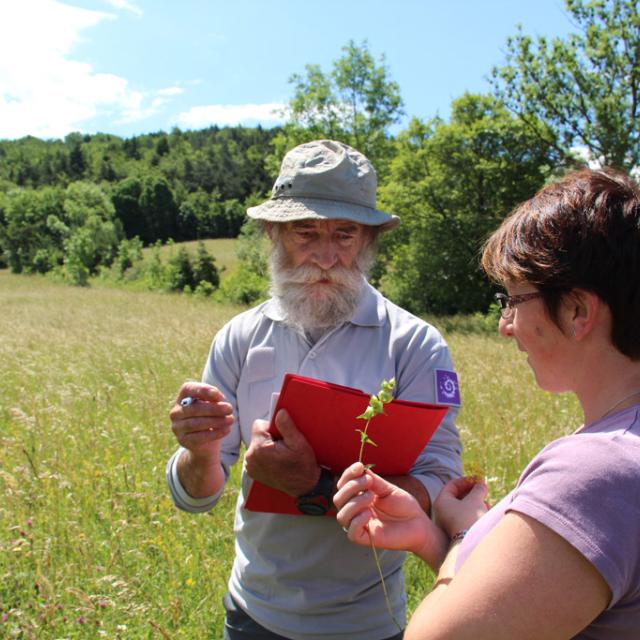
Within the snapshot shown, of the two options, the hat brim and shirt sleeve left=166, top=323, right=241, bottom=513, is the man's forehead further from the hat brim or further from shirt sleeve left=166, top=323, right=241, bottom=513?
shirt sleeve left=166, top=323, right=241, bottom=513

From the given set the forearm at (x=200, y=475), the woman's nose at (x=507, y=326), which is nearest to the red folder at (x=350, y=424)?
the woman's nose at (x=507, y=326)

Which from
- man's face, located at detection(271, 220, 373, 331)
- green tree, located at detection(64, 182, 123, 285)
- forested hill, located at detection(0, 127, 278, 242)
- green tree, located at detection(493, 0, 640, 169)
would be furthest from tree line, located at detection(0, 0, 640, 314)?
forested hill, located at detection(0, 127, 278, 242)

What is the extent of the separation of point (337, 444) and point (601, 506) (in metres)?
0.91

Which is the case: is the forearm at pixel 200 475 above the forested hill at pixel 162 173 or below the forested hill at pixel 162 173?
below

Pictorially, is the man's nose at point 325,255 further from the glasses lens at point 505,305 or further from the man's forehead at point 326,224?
the glasses lens at point 505,305

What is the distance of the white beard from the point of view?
224cm

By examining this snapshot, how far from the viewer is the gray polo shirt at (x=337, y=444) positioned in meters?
1.92

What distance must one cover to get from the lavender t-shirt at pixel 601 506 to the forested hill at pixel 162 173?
218 feet

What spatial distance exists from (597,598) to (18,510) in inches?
128

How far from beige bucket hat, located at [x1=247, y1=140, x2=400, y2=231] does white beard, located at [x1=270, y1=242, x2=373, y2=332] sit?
0.21 m

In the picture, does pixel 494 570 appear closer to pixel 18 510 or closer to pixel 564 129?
pixel 18 510

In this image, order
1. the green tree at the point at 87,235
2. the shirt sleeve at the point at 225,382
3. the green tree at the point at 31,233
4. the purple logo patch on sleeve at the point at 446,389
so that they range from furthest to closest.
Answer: the green tree at the point at 31,233 → the green tree at the point at 87,235 → the shirt sleeve at the point at 225,382 → the purple logo patch on sleeve at the point at 446,389

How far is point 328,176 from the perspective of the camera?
224cm

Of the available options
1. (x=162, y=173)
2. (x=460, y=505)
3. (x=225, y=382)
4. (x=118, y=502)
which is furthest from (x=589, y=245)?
(x=162, y=173)
